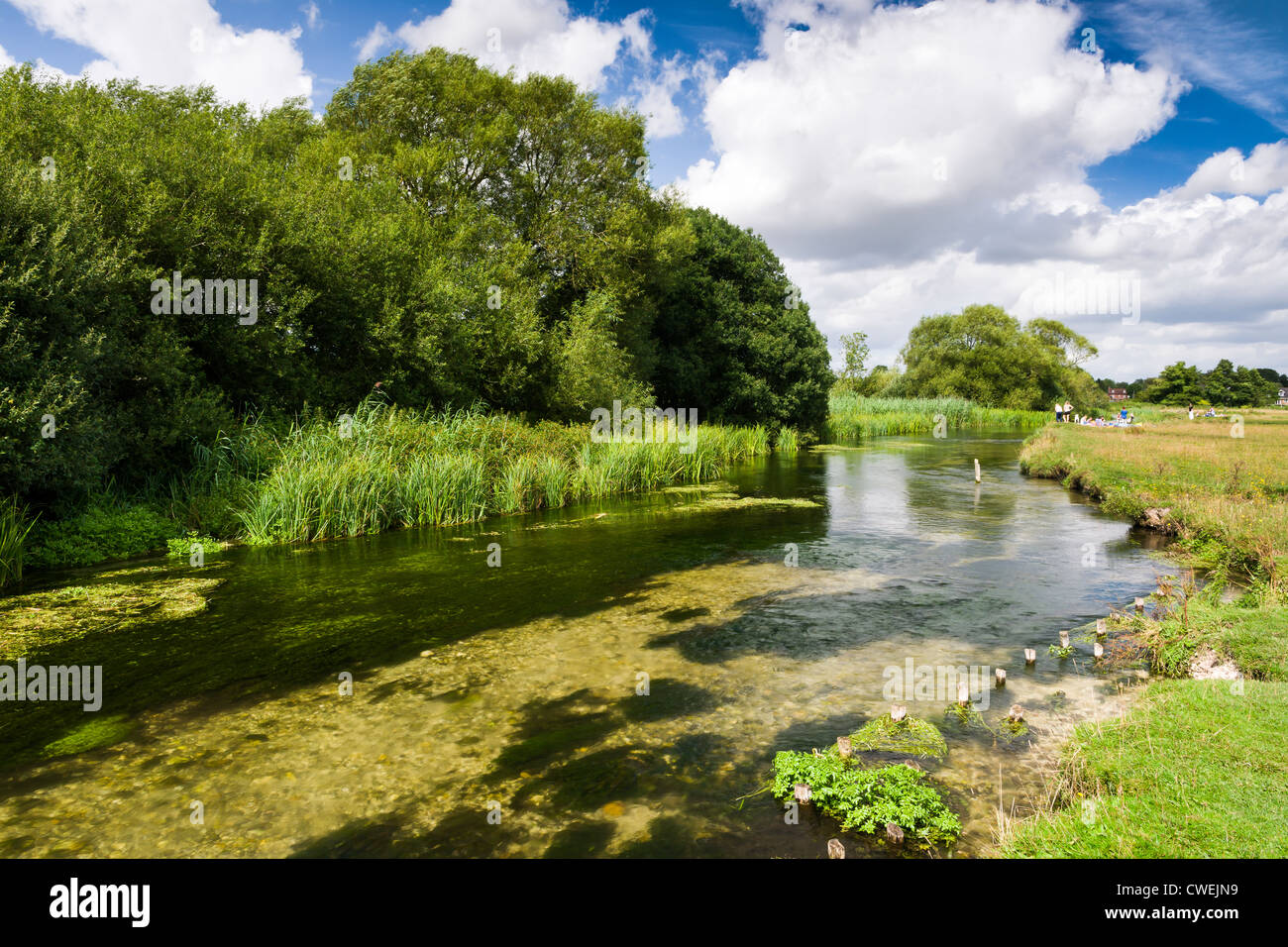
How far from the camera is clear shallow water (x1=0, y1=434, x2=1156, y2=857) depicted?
4754 mm

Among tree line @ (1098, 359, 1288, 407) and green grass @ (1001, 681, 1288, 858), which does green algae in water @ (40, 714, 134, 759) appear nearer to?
green grass @ (1001, 681, 1288, 858)

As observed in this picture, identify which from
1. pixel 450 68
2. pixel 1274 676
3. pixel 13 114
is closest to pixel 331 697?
pixel 1274 676

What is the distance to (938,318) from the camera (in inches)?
3159

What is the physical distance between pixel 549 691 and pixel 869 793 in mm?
3288

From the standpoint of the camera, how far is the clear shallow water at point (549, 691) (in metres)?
4.75

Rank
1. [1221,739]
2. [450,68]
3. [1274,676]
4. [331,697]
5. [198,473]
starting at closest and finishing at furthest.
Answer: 1. [1221,739]
2. [1274,676]
3. [331,697]
4. [198,473]
5. [450,68]

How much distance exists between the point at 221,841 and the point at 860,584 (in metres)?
9.12

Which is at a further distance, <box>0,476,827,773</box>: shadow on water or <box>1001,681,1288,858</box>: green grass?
<box>0,476,827,773</box>: shadow on water

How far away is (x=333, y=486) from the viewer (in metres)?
14.5

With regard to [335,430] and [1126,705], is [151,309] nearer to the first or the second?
[335,430]

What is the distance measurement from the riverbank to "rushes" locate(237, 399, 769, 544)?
13087 millimetres

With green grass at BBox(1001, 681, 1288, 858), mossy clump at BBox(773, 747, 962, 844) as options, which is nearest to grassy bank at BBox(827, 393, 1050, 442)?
green grass at BBox(1001, 681, 1288, 858)

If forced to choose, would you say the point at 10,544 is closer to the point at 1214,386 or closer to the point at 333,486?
the point at 333,486

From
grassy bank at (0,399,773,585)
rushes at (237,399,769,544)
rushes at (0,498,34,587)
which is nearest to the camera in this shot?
rushes at (0,498,34,587)
